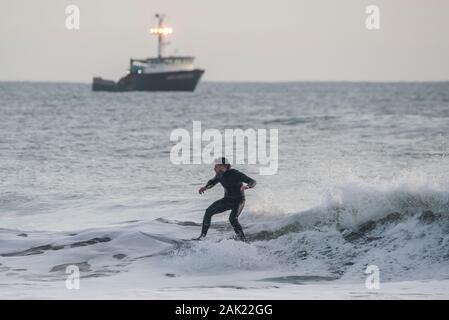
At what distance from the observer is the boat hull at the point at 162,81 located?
355ft

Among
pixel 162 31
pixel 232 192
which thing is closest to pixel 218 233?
pixel 232 192

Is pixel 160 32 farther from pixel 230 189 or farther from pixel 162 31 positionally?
pixel 230 189

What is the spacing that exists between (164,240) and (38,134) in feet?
92.8

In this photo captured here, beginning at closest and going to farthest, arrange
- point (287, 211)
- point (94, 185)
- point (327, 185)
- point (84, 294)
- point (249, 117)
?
point (84, 294)
point (327, 185)
point (287, 211)
point (94, 185)
point (249, 117)

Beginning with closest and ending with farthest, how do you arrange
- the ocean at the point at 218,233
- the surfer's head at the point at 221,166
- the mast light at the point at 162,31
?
the ocean at the point at 218,233, the surfer's head at the point at 221,166, the mast light at the point at 162,31

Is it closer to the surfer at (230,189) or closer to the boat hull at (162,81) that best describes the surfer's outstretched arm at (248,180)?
the surfer at (230,189)

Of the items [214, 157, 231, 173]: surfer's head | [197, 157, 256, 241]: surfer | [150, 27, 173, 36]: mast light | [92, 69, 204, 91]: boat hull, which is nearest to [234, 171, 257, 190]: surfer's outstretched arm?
[197, 157, 256, 241]: surfer

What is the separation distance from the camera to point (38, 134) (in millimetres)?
41531

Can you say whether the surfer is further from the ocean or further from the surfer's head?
the ocean

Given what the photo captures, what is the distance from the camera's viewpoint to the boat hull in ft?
355

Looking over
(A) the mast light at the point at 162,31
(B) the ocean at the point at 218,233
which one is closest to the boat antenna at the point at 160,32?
(A) the mast light at the point at 162,31

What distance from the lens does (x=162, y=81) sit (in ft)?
356
